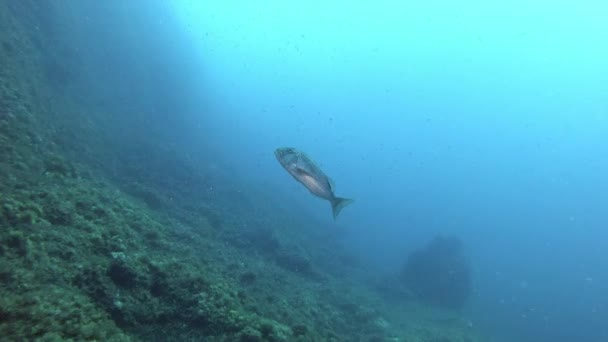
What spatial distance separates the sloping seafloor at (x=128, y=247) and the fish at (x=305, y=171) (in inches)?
109

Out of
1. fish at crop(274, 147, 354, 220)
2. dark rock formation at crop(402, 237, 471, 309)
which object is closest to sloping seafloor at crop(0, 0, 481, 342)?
fish at crop(274, 147, 354, 220)

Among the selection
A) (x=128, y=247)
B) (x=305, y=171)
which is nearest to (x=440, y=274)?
(x=128, y=247)

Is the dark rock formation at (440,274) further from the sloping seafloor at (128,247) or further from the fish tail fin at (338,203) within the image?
the fish tail fin at (338,203)

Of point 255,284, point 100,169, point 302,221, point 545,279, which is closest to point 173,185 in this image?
point 100,169

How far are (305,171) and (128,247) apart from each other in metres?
4.97

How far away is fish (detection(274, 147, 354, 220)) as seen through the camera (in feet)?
15.9

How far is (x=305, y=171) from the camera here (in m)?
4.83

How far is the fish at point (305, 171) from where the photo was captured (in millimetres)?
4859

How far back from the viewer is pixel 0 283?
4656 mm

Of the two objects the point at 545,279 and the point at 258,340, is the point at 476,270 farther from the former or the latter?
the point at 258,340

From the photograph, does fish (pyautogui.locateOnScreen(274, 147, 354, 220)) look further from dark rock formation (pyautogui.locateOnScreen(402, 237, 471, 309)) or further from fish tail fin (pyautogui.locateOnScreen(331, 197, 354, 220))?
dark rock formation (pyautogui.locateOnScreen(402, 237, 471, 309))

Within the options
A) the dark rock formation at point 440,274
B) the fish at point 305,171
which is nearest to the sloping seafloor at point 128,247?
the fish at point 305,171

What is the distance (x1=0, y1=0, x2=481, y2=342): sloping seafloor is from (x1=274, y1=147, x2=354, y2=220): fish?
277cm

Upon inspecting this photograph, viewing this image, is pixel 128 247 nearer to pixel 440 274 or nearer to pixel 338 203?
pixel 338 203
